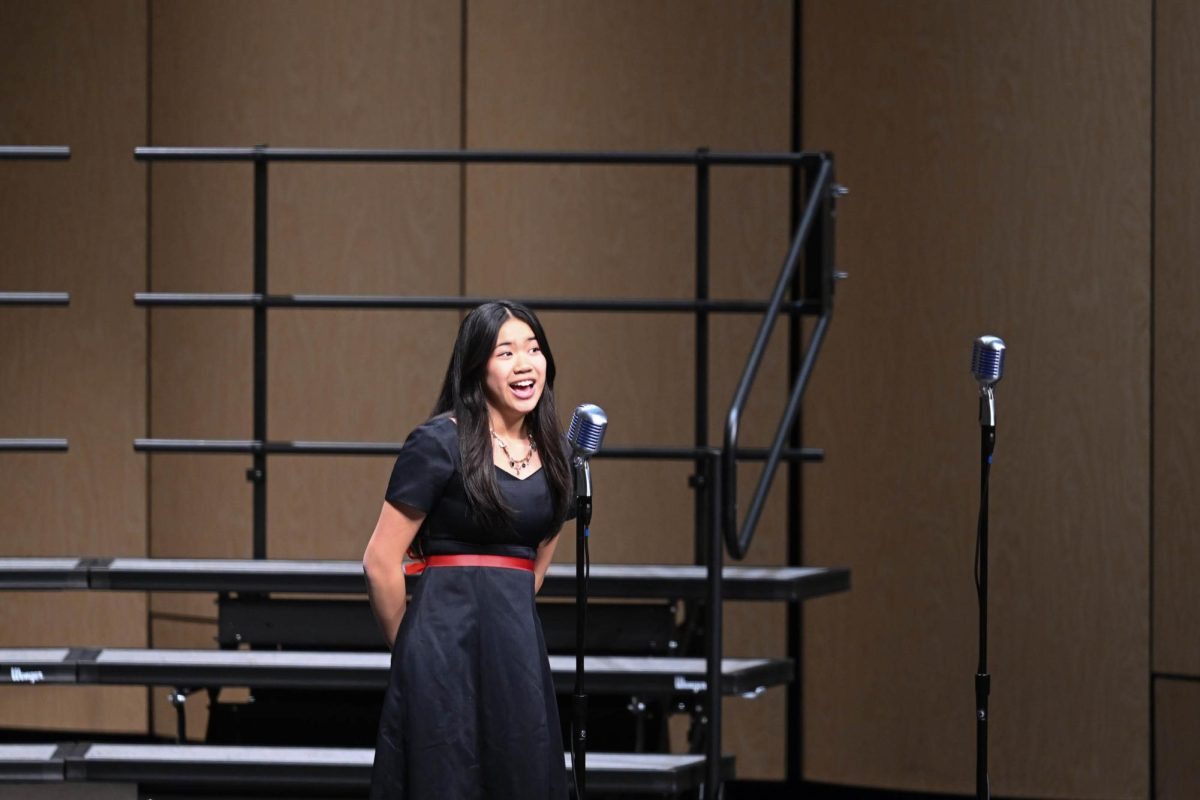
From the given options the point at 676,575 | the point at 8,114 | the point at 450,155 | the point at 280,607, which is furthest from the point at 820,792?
the point at 8,114

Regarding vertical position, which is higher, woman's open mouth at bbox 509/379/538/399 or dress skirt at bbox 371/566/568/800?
woman's open mouth at bbox 509/379/538/399

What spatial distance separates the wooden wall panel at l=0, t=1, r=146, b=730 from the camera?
5547mm

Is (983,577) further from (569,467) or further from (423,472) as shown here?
(423,472)

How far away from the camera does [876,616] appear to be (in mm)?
4988

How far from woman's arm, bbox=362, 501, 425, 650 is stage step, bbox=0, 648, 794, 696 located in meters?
0.94

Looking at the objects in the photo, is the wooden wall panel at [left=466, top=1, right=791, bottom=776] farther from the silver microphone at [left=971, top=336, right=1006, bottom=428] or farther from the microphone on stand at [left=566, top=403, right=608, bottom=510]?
the microphone on stand at [left=566, top=403, right=608, bottom=510]

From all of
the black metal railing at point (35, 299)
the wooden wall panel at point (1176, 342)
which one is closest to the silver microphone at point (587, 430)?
the black metal railing at point (35, 299)

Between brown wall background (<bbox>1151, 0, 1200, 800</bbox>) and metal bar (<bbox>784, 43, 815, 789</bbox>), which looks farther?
metal bar (<bbox>784, 43, 815, 789</bbox>)

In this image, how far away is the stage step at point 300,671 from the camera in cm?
364

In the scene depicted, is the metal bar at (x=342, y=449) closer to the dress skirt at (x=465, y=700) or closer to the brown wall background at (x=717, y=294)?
the brown wall background at (x=717, y=294)

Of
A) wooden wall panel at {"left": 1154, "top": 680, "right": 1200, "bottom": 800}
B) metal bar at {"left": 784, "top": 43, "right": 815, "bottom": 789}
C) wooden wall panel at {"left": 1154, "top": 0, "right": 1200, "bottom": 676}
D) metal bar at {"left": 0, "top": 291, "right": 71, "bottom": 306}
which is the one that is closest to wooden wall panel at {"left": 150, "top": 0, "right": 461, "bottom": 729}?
metal bar at {"left": 784, "top": 43, "right": 815, "bottom": 789}

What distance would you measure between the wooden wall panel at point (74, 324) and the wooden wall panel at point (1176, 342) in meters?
3.36

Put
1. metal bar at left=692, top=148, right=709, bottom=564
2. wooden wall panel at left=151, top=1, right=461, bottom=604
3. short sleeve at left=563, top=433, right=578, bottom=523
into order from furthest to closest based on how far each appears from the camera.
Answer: wooden wall panel at left=151, top=1, right=461, bottom=604 → metal bar at left=692, top=148, right=709, bottom=564 → short sleeve at left=563, top=433, right=578, bottom=523

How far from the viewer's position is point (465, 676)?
108 inches
